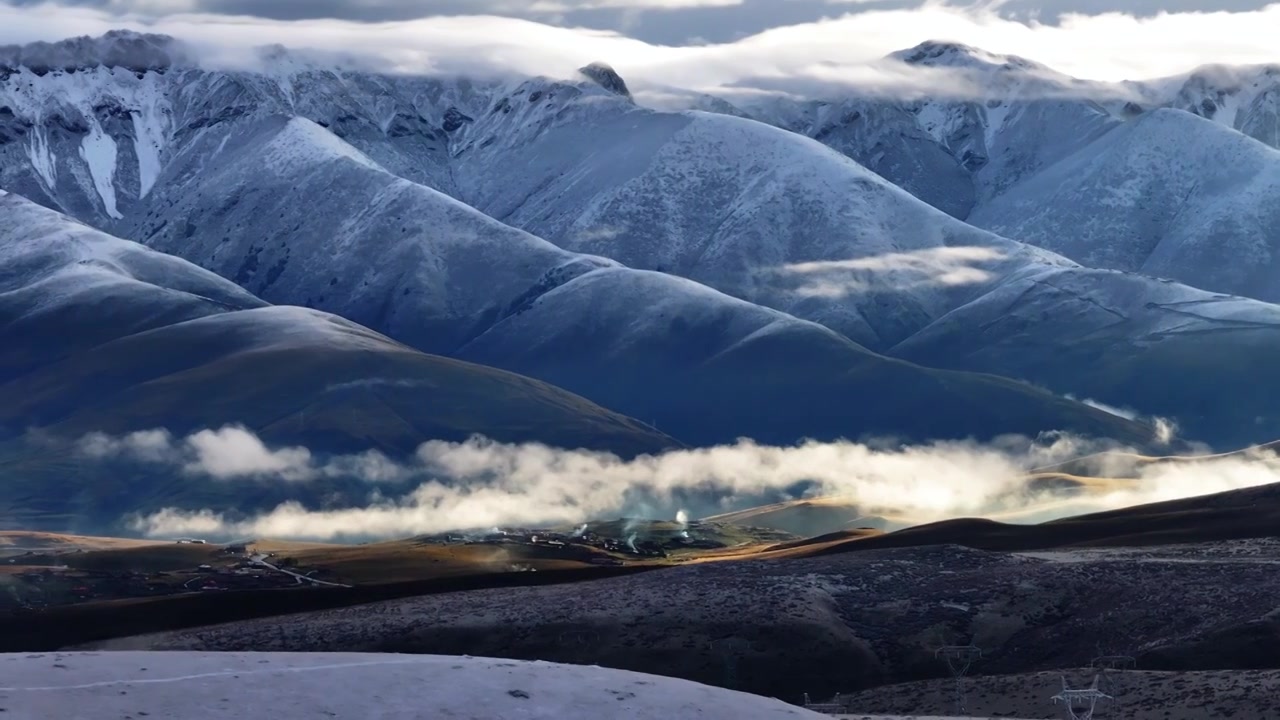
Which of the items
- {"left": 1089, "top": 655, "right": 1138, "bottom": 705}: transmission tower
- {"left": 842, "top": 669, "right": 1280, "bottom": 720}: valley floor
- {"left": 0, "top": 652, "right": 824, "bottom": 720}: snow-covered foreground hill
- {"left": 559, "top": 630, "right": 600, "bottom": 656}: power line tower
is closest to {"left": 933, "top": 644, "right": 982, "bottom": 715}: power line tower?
{"left": 842, "top": 669, "right": 1280, "bottom": 720}: valley floor

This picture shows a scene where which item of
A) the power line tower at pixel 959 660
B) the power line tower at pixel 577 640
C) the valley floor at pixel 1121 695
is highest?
the power line tower at pixel 577 640

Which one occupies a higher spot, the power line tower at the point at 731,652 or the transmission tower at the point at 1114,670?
the power line tower at the point at 731,652

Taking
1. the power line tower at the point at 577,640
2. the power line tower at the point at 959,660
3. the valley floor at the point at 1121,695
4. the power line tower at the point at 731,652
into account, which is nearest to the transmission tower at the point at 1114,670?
the valley floor at the point at 1121,695

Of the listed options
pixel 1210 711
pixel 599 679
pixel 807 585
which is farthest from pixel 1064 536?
pixel 599 679

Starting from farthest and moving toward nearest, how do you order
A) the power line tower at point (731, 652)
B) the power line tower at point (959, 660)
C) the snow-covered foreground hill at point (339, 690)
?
the power line tower at point (731, 652), the power line tower at point (959, 660), the snow-covered foreground hill at point (339, 690)

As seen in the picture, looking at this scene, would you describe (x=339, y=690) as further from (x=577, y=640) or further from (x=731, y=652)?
(x=577, y=640)

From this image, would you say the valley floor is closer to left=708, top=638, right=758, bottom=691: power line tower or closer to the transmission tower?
the transmission tower

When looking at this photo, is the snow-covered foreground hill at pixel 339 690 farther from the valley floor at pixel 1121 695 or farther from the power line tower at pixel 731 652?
the power line tower at pixel 731 652
